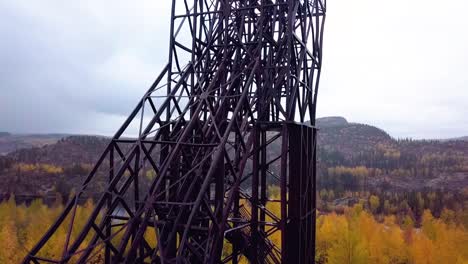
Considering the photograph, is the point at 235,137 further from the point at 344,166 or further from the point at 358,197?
the point at 344,166

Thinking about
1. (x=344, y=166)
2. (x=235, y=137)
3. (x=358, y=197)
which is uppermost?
(x=235, y=137)

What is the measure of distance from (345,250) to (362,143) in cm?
17042

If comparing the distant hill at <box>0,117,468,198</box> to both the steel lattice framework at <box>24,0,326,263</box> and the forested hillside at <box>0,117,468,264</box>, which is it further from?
the steel lattice framework at <box>24,0,326,263</box>

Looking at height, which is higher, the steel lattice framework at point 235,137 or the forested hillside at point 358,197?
the steel lattice framework at point 235,137

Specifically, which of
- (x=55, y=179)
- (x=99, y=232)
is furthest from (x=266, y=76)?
(x=55, y=179)

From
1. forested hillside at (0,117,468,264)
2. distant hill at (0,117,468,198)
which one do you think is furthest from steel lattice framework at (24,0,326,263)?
distant hill at (0,117,468,198)

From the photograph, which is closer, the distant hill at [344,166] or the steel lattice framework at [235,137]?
the steel lattice framework at [235,137]

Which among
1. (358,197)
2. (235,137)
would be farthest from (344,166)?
(235,137)

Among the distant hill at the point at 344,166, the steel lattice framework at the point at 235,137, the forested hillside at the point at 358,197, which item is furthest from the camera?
the distant hill at the point at 344,166

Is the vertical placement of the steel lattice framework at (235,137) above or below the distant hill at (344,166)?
above

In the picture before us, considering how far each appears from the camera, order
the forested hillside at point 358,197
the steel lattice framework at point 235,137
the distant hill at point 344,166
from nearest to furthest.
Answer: the steel lattice framework at point 235,137 < the forested hillside at point 358,197 < the distant hill at point 344,166

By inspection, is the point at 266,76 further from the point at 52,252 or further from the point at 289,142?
the point at 52,252

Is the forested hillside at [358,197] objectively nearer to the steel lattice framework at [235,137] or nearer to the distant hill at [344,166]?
the distant hill at [344,166]

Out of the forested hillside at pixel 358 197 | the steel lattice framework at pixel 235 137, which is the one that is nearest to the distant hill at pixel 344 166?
the forested hillside at pixel 358 197
